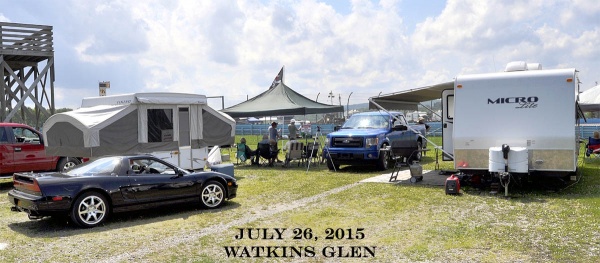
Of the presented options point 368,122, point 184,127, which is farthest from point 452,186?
point 184,127

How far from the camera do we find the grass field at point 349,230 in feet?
19.1

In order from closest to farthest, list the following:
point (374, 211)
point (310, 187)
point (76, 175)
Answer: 1. point (76, 175)
2. point (374, 211)
3. point (310, 187)

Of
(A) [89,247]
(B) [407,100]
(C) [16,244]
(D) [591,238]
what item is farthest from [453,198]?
(C) [16,244]

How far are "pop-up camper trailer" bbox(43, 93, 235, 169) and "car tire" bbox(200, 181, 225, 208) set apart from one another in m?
4.07

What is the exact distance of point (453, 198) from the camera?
9328mm

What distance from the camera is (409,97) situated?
13.6 meters

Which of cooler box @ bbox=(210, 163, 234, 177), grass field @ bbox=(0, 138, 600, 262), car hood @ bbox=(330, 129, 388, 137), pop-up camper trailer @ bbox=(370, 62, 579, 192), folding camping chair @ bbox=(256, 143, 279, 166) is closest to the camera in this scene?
grass field @ bbox=(0, 138, 600, 262)

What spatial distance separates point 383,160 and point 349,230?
716 centimetres

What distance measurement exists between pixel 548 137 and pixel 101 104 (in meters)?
10.8

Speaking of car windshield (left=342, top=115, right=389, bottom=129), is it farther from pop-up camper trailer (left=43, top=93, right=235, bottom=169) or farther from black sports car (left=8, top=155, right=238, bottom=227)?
black sports car (left=8, top=155, right=238, bottom=227)

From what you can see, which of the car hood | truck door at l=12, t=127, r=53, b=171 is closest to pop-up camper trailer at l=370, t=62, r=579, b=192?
the car hood

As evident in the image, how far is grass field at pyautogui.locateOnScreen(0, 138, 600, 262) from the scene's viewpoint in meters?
5.82

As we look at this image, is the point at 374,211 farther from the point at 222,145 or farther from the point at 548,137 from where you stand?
the point at 222,145

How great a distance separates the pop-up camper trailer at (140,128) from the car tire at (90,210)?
4225 mm
